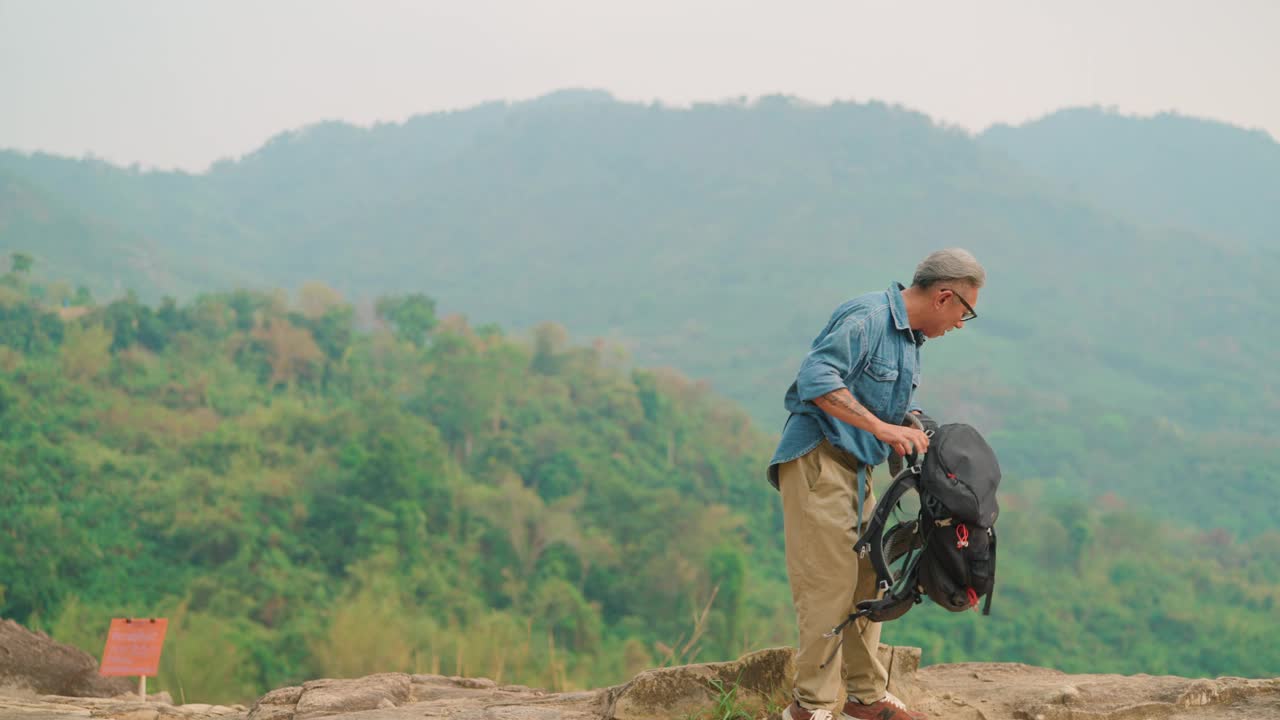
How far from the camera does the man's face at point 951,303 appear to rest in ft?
11.3

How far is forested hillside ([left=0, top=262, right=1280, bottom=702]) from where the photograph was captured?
28.4 m

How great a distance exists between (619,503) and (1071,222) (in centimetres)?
10534

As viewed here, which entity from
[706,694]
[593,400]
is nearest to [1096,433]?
[593,400]

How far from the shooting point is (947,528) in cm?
332

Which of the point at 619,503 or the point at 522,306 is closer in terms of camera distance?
the point at 619,503

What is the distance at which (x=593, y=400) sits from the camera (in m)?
47.9

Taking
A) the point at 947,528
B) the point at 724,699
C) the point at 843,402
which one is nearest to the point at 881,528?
the point at 947,528

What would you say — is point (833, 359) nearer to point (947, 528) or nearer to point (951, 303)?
point (951, 303)

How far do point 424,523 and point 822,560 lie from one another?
3139 centimetres

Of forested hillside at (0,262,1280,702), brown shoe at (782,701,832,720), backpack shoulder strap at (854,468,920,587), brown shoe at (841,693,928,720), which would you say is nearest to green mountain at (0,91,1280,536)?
forested hillside at (0,262,1280,702)

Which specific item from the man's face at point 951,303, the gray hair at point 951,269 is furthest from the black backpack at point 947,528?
the gray hair at point 951,269

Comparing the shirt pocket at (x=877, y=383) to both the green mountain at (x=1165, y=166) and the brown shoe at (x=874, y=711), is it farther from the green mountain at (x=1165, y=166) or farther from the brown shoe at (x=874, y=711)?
the green mountain at (x=1165, y=166)

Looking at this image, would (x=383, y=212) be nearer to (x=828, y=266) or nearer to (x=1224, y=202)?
(x=828, y=266)

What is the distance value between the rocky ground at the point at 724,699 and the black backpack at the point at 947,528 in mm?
683
